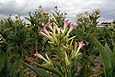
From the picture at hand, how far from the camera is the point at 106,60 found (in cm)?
304

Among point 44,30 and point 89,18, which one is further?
point 89,18

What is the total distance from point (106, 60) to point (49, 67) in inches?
21.5

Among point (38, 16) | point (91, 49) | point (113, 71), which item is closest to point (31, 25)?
point (38, 16)

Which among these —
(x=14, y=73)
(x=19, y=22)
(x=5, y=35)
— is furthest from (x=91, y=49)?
(x=19, y=22)

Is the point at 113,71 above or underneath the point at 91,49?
underneath

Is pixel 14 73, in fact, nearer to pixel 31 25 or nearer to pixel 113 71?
pixel 113 71

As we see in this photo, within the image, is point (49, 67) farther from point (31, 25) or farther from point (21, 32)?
point (31, 25)

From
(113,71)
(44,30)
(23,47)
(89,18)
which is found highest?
(89,18)

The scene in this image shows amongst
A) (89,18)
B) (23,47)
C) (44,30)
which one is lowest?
(44,30)

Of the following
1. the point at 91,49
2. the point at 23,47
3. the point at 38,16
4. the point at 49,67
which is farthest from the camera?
the point at 38,16

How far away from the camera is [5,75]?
3.96m

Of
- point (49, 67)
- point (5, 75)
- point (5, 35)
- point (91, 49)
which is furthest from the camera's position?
point (5, 35)

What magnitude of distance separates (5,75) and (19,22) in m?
8.52

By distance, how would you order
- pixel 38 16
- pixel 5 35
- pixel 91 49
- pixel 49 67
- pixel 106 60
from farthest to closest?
pixel 38 16 → pixel 5 35 → pixel 91 49 → pixel 106 60 → pixel 49 67
